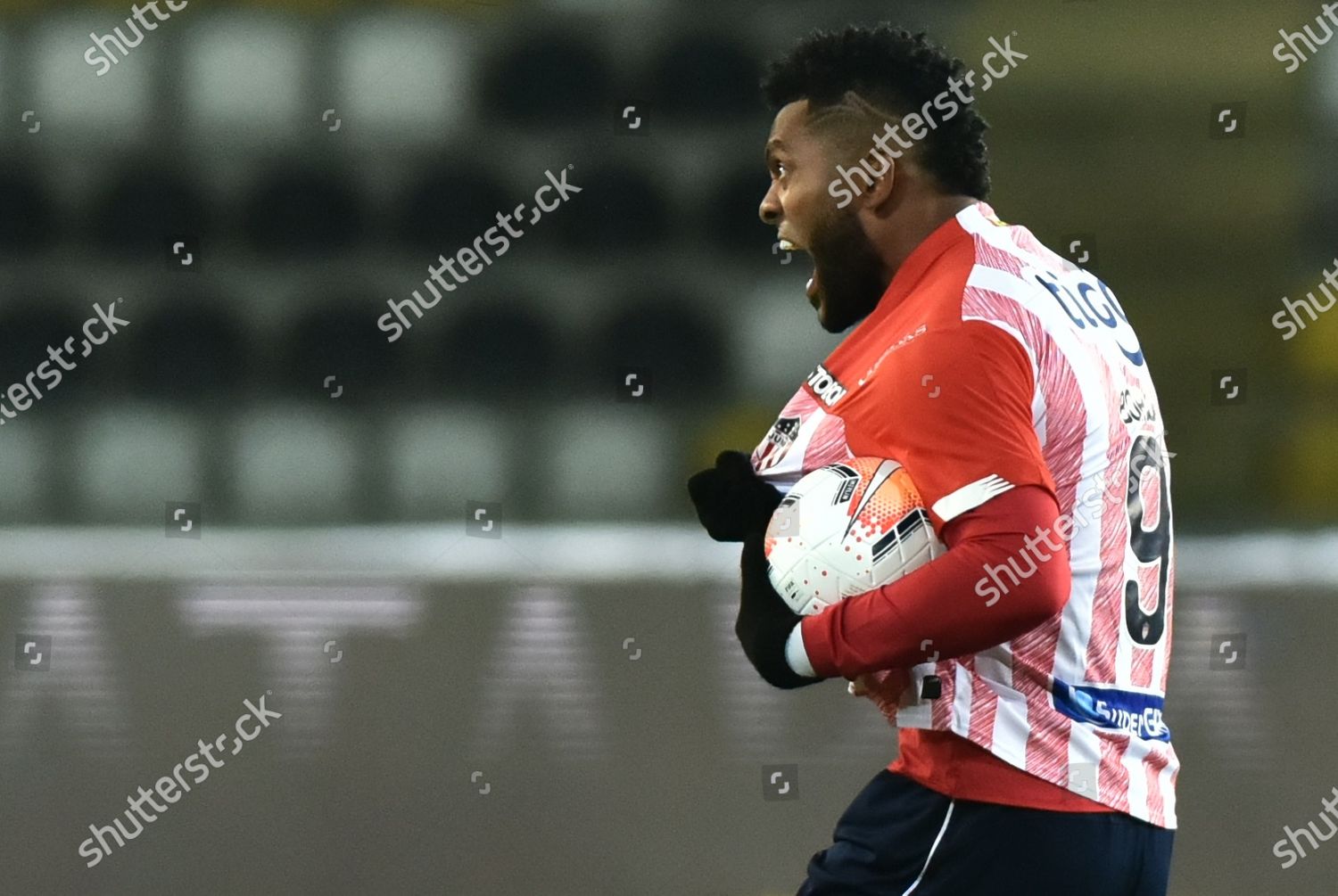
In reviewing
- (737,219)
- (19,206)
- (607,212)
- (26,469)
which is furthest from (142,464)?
(737,219)

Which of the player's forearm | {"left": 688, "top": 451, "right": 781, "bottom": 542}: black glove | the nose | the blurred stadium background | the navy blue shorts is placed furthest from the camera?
the blurred stadium background

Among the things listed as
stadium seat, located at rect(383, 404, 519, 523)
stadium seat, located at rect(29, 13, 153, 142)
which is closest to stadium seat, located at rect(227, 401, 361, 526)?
stadium seat, located at rect(383, 404, 519, 523)

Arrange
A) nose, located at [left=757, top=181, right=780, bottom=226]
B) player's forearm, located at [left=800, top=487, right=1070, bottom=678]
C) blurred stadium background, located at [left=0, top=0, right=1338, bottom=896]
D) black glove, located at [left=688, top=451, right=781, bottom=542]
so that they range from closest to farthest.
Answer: player's forearm, located at [left=800, top=487, right=1070, bottom=678]
black glove, located at [left=688, top=451, right=781, bottom=542]
nose, located at [left=757, top=181, right=780, bottom=226]
blurred stadium background, located at [left=0, top=0, right=1338, bottom=896]

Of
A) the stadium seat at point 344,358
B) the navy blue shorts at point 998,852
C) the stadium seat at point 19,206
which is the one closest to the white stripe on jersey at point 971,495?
the navy blue shorts at point 998,852

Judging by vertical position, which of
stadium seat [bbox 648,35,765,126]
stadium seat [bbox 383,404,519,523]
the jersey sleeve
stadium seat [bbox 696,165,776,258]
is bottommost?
the jersey sleeve

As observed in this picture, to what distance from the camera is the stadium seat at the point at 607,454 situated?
137 inches

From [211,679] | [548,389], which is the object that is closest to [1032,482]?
[548,389]

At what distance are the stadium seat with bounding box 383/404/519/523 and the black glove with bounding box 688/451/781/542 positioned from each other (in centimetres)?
195

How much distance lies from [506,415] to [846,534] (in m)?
2.17

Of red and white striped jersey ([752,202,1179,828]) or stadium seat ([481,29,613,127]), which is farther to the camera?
stadium seat ([481,29,613,127])

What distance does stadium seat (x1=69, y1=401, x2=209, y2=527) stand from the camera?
11.5ft

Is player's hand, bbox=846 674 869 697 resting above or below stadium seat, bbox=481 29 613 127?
below

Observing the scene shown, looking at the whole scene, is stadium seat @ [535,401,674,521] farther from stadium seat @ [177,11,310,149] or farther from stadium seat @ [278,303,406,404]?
stadium seat @ [177,11,310,149]

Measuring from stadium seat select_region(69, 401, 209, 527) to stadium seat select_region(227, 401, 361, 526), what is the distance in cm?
10
